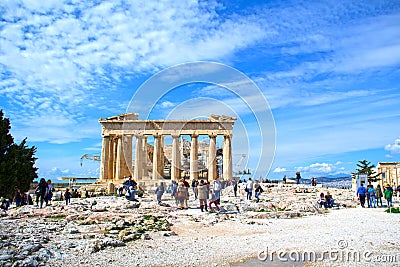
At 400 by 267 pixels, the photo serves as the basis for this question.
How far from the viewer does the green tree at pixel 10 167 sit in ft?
111

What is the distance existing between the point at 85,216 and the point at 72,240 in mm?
5839

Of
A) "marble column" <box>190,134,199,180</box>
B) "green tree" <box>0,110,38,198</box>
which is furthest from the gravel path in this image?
"marble column" <box>190,134,199,180</box>

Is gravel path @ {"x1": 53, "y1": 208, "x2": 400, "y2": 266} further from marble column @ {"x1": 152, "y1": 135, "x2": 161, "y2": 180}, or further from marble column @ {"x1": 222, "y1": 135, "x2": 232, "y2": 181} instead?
marble column @ {"x1": 152, "y1": 135, "x2": 161, "y2": 180}

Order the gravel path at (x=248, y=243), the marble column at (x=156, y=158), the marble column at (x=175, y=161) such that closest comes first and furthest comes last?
the gravel path at (x=248, y=243)
the marble column at (x=175, y=161)
the marble column at (x=156, y=158)

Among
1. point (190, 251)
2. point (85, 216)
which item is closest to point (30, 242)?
point (190, 251)

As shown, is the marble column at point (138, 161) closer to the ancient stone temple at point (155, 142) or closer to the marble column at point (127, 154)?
the ancient stone temple at point (155, 142)

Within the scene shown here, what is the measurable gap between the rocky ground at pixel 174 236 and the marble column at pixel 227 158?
102 feet

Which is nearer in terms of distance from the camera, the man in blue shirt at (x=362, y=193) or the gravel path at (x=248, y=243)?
the gravel path at (x=248, y=243)

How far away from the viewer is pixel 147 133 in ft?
175

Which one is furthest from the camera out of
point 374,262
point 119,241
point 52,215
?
point 52,215

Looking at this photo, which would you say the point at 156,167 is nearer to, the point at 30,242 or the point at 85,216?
the point at 85,216

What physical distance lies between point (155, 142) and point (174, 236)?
134 feet

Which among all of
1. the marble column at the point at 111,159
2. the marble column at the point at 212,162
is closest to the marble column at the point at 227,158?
the marble column at the point at 212,162

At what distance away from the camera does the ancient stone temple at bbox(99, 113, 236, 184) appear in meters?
52.1
